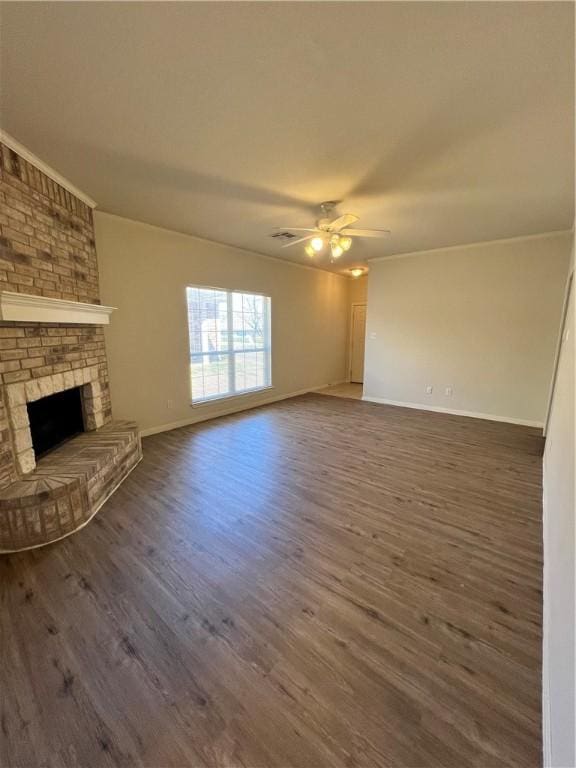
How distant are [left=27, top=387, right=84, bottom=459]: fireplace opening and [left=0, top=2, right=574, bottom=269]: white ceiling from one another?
2002mm

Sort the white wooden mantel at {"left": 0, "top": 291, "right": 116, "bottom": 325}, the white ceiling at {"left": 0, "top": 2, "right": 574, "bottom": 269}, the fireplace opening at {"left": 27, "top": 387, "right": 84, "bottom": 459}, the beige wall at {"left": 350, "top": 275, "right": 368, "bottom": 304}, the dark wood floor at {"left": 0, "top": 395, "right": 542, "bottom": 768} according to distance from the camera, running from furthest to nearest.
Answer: the beige wall at {"left": 350, "top": 275, "right": 368, "bottom": 304} < the fireplace opening at {"left": 27, "top": 387, "right": 84, "bottom": 459} < the white wooden mantel at {"left": 0, "top": 291, "right": 116, "bottom": 325} < the white ceiling at {"left": 0, "top": 2, "right": 574, "bottom": 269} < the dark wood floor at {"left": 0, "top": 395, "right": 542, "bottom": 768}

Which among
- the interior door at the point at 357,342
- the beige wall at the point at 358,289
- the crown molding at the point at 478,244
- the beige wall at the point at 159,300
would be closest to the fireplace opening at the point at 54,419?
the beige wall at the point at 159,300

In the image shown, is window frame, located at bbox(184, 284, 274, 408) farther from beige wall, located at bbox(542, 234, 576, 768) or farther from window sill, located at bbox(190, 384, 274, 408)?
beige wall, located at bbox(542, 234, 576, 768)

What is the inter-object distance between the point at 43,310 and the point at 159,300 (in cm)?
178

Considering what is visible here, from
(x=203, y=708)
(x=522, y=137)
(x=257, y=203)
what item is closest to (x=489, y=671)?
(x=203, y=708)

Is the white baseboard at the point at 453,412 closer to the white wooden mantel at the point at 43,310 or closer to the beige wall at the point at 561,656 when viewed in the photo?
the beige wall at the point at 561,656

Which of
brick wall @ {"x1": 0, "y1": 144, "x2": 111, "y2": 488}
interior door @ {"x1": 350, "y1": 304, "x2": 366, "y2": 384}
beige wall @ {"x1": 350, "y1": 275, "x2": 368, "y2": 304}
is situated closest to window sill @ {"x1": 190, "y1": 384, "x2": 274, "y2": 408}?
brick wall @ {"x1": 0, "y1": 144, "x2": 111, "y2": 488}

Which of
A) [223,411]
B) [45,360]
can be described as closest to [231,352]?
[223,411]

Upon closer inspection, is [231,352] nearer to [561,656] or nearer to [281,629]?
[281,629]

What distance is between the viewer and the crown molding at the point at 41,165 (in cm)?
204

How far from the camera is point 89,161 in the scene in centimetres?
231

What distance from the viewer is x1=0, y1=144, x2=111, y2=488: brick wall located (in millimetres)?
2111

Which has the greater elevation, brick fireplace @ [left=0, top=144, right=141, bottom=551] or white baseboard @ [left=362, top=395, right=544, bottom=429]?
brick fireplace @ [left=0, top=144, right=141, bottom=551]

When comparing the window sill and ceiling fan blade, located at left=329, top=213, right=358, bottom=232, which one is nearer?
ceiling fan blade, located at left=329, top=213, right=358, bottom=232
